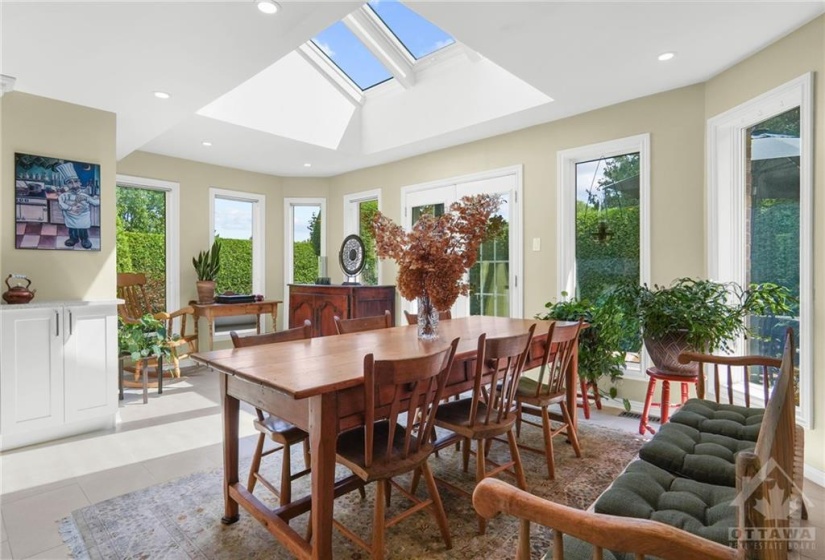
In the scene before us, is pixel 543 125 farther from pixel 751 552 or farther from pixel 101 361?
pixel 101 361

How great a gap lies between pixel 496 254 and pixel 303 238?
10.4 ft

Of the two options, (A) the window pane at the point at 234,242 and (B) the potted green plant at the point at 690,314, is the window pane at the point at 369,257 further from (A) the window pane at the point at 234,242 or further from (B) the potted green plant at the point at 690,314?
(B) the potted green plant at the point at 690,314

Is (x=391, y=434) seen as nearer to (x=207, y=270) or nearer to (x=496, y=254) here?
(x=496, y=254)

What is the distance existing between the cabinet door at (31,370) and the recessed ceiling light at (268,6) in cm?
254

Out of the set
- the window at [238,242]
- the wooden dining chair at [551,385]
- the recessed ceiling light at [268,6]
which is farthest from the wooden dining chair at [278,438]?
the window at [238,242]

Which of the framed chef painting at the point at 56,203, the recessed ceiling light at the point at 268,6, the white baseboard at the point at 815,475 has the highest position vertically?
the recessed ceiling light at the point at 268,6

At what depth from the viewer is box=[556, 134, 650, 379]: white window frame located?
3611mm

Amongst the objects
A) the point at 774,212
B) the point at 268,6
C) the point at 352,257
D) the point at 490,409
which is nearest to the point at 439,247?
the point at 490,409

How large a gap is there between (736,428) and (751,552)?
1317 mm

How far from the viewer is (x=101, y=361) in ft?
10.8

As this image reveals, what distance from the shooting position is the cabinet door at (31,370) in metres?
2.86

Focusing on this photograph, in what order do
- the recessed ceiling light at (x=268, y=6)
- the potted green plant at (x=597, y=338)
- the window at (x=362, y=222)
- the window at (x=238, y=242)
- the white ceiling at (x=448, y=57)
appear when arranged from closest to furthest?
the recessed ceiling light at (x=268, y=6) → the white ceiling at (x=448, y=57) → the potted green plant at (x=597, y=338) → the window at (x=238, y=242) → the window at (x=362, y=222)

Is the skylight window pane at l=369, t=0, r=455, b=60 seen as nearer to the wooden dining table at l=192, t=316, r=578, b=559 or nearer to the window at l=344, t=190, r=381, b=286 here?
the window at l=344, t=190, r=381, b=286

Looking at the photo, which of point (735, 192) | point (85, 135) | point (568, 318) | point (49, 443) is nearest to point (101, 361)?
point (49, 443)
